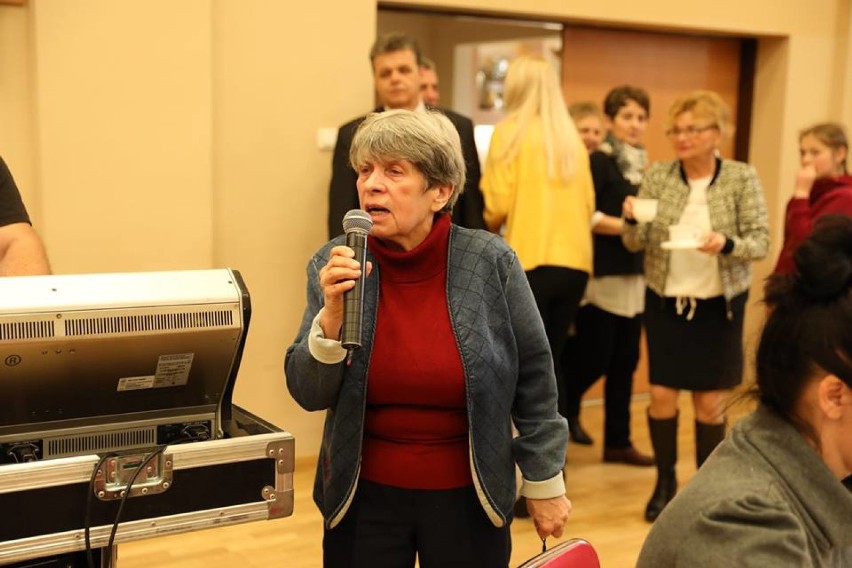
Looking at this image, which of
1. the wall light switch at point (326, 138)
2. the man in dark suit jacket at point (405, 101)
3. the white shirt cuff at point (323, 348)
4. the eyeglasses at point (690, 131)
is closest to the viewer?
the white shirt cuff at point (323, 348)

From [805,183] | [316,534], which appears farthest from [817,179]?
[316,534]

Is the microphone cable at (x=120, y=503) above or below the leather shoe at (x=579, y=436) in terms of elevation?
above

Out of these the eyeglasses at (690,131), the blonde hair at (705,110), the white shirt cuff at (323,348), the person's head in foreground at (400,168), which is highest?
the blonde hair at (705,110)

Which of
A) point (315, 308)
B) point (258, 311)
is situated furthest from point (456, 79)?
point (315, 308)

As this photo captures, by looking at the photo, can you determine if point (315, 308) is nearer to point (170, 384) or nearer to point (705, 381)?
point (170, 384)

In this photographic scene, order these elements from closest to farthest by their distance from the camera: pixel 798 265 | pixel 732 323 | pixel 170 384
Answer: pixel 798 265
pixel 170 384
pixel 732 323

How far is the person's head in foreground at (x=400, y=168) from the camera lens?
1850 mm

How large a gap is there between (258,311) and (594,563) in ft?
9.32

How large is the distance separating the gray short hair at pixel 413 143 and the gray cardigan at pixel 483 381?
0.15 m

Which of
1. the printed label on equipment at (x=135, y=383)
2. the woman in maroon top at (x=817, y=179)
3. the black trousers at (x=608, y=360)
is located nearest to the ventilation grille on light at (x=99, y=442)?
the printed label on equipment at (x=135, y=383)

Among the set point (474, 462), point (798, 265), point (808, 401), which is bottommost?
point (474, 462)

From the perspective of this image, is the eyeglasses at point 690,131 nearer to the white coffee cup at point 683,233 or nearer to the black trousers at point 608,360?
the white coffee cup at point 683,233

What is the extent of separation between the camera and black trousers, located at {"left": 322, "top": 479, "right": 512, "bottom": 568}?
191 centimetres

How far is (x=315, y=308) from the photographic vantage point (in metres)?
1.91
